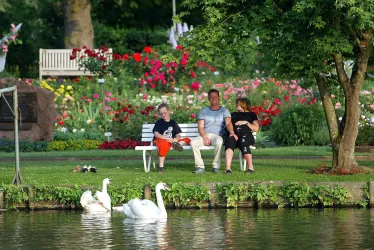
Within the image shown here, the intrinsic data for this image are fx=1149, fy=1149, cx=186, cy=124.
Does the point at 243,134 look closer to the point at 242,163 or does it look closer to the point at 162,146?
the point at 242,163

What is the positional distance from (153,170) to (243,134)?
6.21 feet

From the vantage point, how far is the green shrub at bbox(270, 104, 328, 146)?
27219mm

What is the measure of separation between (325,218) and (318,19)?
10.8ft

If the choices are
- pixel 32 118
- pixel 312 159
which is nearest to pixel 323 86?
pixel 312 159

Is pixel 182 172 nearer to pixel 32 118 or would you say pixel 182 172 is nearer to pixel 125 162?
pixel 125 162

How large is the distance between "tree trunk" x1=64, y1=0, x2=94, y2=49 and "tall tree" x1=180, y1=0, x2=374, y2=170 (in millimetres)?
19853

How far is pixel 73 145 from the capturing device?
27.2 meters

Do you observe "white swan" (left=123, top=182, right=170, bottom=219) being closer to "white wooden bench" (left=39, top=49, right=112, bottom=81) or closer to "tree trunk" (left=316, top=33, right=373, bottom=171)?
"tree trunk" (left=316, top=33, right=373, bottom=171)

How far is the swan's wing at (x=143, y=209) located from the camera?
1524 centimetres

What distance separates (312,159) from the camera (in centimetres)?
2230

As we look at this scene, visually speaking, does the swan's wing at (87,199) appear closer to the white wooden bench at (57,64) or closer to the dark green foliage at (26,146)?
the dark green foliage at (26,146)

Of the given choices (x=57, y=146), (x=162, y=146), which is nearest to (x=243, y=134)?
(x=162, y=146)

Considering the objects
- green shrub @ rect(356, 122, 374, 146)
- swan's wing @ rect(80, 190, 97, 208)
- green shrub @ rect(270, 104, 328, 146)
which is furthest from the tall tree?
green shrub @ rect(270, 104, 328, 146)

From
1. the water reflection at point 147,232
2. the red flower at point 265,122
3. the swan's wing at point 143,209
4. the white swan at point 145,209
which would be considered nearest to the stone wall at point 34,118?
the red flower at point 265,122
